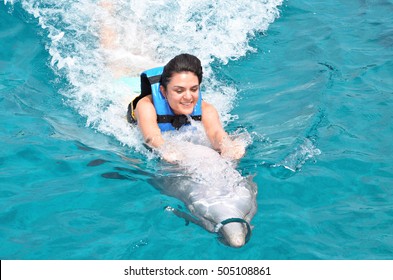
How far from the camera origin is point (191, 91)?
587 cm

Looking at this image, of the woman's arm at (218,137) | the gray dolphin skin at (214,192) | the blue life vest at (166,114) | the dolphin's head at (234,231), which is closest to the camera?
the dolphin's head at (234,231)

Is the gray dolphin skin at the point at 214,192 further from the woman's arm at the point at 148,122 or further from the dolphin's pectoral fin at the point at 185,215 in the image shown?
the woman's arm at the point at 148,122

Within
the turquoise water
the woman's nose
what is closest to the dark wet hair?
the woman's nose

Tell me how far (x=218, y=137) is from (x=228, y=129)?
63 cm

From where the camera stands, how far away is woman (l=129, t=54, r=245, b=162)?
5.76 metres

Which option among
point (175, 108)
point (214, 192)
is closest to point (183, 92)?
point (175, 108)

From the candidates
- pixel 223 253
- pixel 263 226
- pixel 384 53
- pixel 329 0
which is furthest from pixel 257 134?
pixel 329 0

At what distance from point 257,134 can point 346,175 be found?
1.15 m

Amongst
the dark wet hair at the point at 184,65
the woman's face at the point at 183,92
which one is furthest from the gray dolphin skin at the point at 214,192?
the dark wet hair at the point at 184,65

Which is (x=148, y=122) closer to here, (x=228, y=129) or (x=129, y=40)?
(x=228, y=129)

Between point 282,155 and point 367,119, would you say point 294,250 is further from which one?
point 367,119

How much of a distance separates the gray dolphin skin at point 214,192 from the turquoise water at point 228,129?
9cm

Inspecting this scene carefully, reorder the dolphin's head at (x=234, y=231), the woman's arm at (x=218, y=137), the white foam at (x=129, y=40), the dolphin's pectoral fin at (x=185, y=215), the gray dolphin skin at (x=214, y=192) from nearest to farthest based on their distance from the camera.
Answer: the dolphin's head at (x=234, y=231) → the gray dolphin skin at (x=214, y=192) → the dolphin's pectoral fin at (x=185, y=215) → the woman's arm at (x=218, y=137) → the white foam at (x=129, y=40)

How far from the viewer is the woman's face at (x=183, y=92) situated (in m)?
5.79
